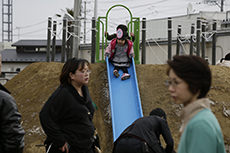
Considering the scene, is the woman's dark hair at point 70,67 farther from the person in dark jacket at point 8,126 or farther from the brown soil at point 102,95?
the brown soil at point 102,95

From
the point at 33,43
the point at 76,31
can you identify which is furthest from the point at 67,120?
the point at 33,43

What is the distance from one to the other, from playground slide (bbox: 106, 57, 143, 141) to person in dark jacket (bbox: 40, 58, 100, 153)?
4.00 m

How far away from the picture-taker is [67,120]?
13.4ft

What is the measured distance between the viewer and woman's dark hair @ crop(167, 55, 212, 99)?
6.98ft

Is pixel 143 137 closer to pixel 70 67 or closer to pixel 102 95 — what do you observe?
pixel 70 67

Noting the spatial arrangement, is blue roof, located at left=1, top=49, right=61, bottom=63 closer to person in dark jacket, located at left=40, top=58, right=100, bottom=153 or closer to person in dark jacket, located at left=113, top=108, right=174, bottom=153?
person in dark jacket, located at left=113, top=108, right=174, bottom=153

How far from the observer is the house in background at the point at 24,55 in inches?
1281

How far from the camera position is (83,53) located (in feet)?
89.5

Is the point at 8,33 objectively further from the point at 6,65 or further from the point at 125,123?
the point at 125,123

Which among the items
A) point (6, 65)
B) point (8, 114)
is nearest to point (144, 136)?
point (8, 114)

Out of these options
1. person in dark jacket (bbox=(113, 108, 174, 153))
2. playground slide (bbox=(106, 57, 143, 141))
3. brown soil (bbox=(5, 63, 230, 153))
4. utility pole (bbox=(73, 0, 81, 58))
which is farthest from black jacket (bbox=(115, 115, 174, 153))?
utility pole (bbox=(73, 0, 81, 58))

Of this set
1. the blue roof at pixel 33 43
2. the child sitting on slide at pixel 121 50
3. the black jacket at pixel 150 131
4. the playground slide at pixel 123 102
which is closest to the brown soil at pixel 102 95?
the playground slide at pixel 123 102

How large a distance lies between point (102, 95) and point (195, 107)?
8.28 meters

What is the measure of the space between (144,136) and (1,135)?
1968mm
